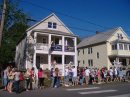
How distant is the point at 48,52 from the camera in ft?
122

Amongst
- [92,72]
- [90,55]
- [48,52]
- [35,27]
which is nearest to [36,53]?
[48,52]

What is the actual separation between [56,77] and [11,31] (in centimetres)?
Result: 3179

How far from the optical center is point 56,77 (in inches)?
775

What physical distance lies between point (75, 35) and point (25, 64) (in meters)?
9.16

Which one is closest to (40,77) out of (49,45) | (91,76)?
(91,76)

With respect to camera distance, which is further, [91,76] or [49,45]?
[49,45]

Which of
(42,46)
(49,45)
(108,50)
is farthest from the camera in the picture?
(108,50)

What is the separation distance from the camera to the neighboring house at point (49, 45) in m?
36.6

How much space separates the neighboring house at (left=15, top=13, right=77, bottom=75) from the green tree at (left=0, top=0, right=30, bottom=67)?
450cm

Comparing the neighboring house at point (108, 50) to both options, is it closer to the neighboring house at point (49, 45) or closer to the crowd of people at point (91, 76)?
the neighboring house at point (49, 45)

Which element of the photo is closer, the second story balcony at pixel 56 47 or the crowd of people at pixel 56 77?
the crowd of people at pixel 56 77

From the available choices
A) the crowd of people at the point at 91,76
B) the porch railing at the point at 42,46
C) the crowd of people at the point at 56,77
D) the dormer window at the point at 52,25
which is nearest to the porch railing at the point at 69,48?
the porch railing at the point at 42,46

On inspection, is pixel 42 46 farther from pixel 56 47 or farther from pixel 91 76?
pixel 91 76

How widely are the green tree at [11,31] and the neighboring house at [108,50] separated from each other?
14667mm
